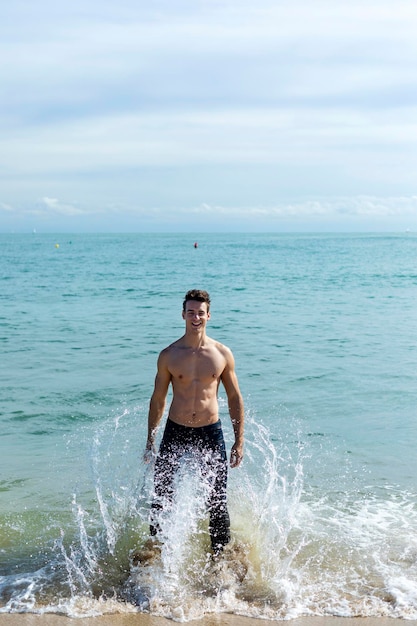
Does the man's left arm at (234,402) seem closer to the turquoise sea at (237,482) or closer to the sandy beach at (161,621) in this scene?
the turquoise sea at (237,482)

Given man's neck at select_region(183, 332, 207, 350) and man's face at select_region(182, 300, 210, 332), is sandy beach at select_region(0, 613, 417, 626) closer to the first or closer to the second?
man's neck at select_region(183, 332, 207, 350)

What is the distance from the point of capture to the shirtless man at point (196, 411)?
5.57 metres

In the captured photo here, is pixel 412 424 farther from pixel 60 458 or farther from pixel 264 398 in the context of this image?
pixel 60 458

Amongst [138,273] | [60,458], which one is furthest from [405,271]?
[60,458]

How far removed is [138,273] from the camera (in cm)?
4278

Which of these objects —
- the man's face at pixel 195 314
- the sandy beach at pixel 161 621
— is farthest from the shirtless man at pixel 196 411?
the sandy beach at pixel 161 621

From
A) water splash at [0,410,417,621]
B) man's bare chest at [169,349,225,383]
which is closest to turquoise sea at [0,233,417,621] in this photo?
water splash at [0,410,417,621]

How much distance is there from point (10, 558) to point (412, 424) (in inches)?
232

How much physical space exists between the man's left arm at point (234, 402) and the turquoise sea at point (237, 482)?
0.46 metres

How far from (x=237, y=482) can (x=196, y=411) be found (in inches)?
Result: 69.6

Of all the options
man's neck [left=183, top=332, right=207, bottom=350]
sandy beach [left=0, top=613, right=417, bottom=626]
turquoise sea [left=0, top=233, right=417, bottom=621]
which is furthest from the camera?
man's neck [left=183, top=332, right=207, bottom=350]

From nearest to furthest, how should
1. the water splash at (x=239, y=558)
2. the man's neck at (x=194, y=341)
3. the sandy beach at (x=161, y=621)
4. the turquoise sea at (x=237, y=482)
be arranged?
the sandy beach at (x=161, y=621) → the water splash at (x=239, y=558) → the turquoise sea at (x=237, y=482) → the man's neck at (x=194, y=341)

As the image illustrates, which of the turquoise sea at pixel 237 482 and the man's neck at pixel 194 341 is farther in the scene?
the man's neck at pixel 194 341

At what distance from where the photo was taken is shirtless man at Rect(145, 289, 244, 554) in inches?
219
